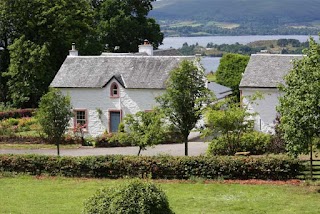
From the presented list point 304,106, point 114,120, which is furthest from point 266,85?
point 304,106

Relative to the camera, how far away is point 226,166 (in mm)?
29531

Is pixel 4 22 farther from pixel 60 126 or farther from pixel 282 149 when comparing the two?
pixel 282 149

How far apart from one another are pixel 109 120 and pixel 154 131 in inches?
577

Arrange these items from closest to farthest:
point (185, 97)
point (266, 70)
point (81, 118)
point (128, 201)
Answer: point (128, 201) → point (185, 97) → point (266, 70) → point (81, 118)

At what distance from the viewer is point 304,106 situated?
26.0m

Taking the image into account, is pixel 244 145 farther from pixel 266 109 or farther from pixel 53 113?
pixel 53 113

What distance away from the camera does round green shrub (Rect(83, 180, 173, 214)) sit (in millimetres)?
16797

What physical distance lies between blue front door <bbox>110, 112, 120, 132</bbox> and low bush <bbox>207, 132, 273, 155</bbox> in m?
13.5

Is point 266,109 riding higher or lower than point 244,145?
higher

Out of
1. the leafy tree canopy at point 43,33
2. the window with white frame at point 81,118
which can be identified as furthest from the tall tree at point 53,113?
the leafy tree canopy at point 43,33

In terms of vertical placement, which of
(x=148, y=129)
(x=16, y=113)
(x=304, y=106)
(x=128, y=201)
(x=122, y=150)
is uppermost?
(x=16, y=113)

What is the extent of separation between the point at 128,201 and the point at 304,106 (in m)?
11.7

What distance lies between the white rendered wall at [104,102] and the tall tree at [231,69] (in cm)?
2557

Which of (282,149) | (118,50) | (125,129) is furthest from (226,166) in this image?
(118,50)
